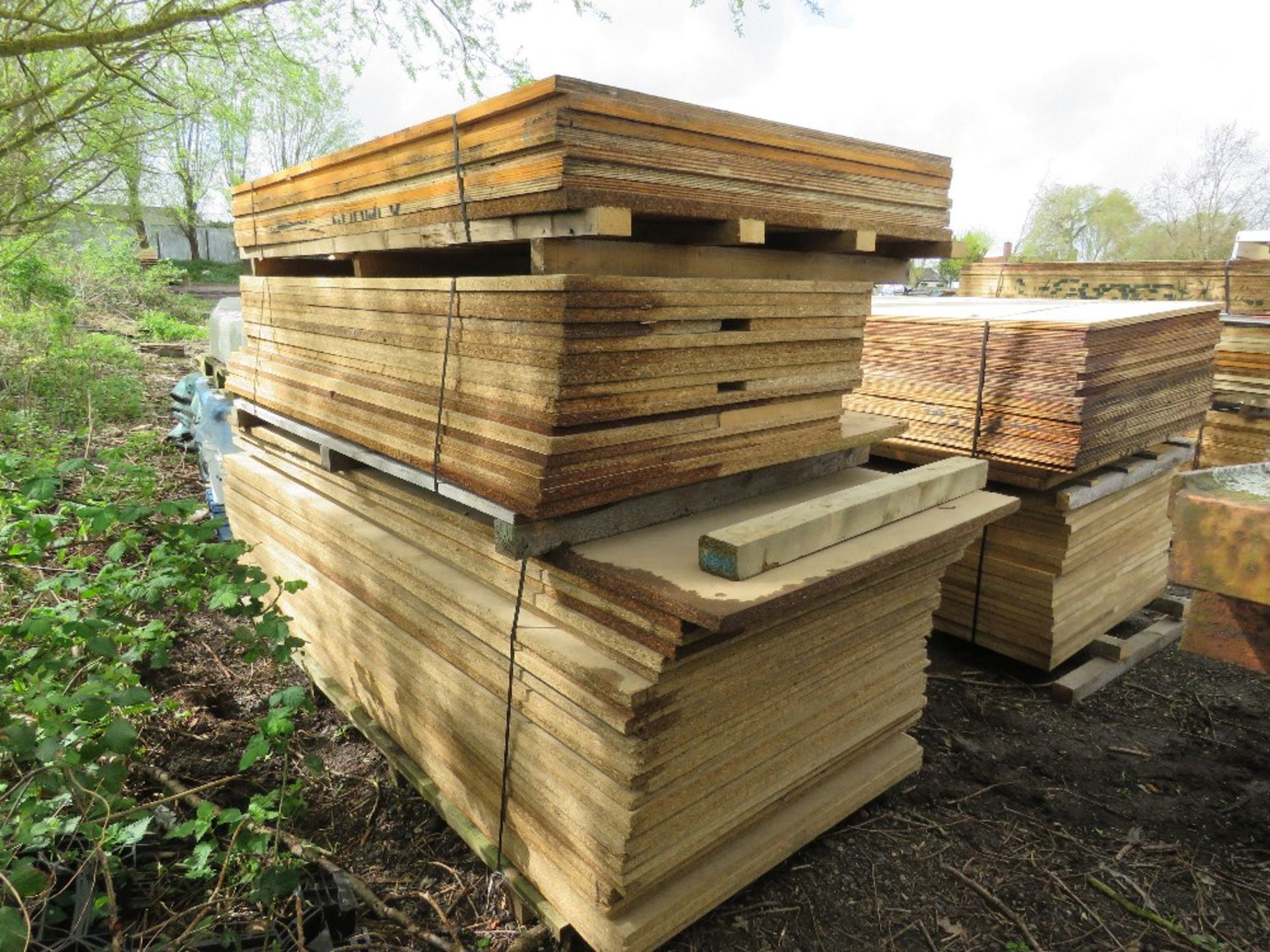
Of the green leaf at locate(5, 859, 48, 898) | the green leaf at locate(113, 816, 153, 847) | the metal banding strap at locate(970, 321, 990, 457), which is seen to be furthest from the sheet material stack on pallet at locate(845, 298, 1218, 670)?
the green leaf at locate(5, 859, 48, 898)

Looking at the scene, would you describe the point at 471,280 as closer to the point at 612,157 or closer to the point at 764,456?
the point at 612,157

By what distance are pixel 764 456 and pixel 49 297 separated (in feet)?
47.7

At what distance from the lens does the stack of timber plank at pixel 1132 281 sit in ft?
25.5

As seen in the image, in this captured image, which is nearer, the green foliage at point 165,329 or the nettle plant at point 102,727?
the nettle plant at point 102,727

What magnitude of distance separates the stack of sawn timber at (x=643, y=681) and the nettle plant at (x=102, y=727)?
0.52m

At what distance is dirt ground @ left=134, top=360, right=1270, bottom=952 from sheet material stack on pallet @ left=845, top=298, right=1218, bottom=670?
0.61 m

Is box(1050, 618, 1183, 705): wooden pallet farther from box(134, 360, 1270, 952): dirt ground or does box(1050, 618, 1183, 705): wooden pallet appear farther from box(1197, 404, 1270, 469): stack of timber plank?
box(1197, 404, 1270, 469): stack of timber plank

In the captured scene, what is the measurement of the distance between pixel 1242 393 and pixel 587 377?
25.5 ft

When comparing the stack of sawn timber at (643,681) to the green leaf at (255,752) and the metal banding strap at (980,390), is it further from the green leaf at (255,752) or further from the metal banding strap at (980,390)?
the metal banding strap at (980,390)

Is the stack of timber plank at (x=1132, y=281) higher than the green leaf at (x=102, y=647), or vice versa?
the stack of timber plank at (x=1132, y=281)

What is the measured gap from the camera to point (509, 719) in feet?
8.70

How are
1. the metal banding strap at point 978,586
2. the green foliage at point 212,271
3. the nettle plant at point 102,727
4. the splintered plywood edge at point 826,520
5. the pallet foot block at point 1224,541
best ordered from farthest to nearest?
the green foliage at point 212,271 → the metal banding strap at point 978,586 → the nettle plant at point 102,727 → the splintered plywood edge at point 826,520 → the pallet foot block at point 1224,541

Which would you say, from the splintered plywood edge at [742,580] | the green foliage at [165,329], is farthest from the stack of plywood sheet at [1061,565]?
the green foliage at [165,329]

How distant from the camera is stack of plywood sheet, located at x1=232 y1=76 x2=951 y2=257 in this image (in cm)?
206
